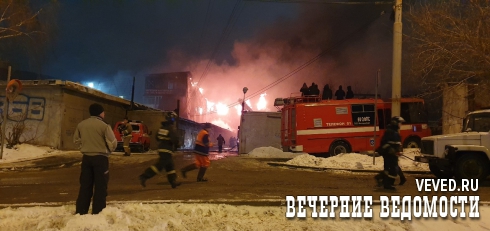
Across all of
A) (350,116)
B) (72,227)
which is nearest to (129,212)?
(72,227)

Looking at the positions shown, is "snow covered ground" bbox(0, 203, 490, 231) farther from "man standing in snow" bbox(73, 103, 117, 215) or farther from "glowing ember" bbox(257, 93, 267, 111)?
"glowing ember" bbox(257, 93, 267, 111)

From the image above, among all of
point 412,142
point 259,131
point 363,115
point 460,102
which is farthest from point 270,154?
point 460,102

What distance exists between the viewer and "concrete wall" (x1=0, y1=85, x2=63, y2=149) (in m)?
17.8

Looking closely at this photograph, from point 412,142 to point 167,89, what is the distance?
5227 cm

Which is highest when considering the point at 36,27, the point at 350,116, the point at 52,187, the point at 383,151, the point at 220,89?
the point at 220,89

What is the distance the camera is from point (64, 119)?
18.3 meters

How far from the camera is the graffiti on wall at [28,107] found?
58.4 ft

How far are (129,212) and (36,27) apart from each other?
14.3m

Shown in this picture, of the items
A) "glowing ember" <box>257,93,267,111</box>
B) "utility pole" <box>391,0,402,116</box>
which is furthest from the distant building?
"utility pole" <box>391,0,402,116</box>

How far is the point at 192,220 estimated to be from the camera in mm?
4445

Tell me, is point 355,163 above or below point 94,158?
below

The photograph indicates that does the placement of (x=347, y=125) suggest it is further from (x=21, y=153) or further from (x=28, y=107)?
(x=28, y=107)

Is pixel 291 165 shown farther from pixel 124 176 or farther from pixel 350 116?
pixel 124 176

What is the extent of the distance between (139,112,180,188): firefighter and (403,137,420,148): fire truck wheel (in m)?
11.3
